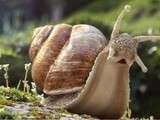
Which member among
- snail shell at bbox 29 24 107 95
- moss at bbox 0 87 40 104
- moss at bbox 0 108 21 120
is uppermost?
snail shell at bbox 29 24 107 95

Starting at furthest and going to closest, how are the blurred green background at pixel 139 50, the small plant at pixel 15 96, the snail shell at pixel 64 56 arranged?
the blurred green background at pixel 139 50
the snail shell at pixel 64 56
the small plant at pixel 15 96

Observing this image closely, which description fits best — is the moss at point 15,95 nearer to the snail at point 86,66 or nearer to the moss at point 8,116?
the snail at point 86,66

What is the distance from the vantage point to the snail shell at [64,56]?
6.19 metres

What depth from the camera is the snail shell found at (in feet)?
20.3

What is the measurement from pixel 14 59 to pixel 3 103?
331 centimetres

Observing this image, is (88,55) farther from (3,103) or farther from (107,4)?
(107,4)

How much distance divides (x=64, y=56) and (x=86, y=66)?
242 mm

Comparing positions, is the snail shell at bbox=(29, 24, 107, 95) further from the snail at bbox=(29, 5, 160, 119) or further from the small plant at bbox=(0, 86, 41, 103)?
the small plant at bbox=(0, 86, 41, 103)

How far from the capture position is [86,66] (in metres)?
6.20

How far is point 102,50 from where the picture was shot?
20.3ft

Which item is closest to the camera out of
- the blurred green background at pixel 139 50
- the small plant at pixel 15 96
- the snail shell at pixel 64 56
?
the small plant at pixel 15 96

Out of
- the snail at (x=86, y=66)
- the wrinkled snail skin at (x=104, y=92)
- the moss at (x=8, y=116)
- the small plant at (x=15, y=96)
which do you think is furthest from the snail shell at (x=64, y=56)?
the moss at (x=8, y=116)

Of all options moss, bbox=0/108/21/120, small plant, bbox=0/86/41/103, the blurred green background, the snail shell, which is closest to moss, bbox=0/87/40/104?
small plant, bbox=0/86/41/103

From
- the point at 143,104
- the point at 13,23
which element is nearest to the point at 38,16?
the point at 13,23
